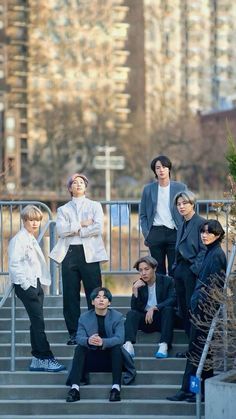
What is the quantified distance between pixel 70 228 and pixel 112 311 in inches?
48.9

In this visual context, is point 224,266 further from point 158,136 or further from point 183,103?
point 183,103

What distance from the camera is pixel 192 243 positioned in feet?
48.0

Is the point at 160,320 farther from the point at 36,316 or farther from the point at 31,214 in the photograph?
the point at 31,214

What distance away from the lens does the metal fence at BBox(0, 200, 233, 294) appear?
17.3m

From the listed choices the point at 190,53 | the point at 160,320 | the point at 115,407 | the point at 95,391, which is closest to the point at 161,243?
the point at 160,320

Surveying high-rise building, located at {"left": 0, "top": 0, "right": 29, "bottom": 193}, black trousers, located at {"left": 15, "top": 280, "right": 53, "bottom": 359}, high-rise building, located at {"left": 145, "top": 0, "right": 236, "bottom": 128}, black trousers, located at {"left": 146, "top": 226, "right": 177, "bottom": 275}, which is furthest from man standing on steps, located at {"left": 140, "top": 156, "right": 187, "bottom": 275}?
high-rise building, located at {"left": 145, "top": 0, "right": 236, "bottom": 128}

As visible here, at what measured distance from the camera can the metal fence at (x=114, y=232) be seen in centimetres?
1731

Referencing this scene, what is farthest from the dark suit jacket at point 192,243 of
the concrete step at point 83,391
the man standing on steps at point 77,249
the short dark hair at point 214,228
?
the concrete step at point 83,391

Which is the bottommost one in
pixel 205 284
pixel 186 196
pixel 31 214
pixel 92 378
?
pixel 92 378

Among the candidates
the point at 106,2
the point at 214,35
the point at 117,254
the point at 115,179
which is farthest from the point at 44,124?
the point at 117,254

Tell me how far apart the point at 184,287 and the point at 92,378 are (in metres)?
1.39

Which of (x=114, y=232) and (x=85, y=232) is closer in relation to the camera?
(x=85, y=232)

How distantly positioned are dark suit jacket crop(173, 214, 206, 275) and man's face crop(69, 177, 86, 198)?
1.29 meters

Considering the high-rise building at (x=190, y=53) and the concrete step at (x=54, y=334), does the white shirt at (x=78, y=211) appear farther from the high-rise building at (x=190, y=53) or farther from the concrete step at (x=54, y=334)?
the high-rise building at (x=190, y=53)
